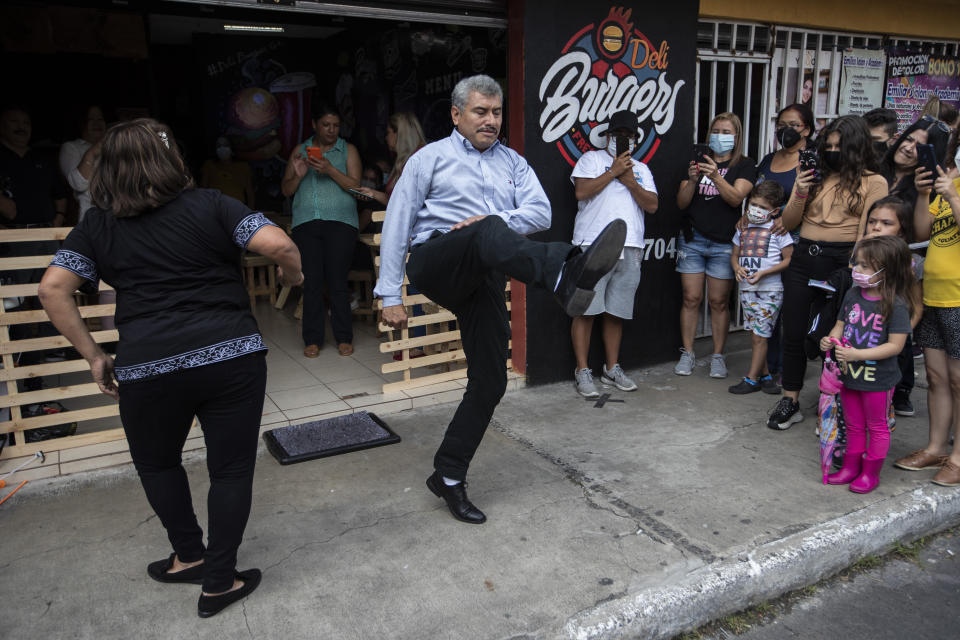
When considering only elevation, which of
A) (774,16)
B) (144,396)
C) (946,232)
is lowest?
(144,396)

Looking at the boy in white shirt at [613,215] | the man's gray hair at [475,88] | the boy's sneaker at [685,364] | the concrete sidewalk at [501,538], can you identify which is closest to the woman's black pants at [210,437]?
the concrete sidewalk at [501,538]

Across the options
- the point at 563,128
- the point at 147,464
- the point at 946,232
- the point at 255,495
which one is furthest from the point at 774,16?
the point at 147,464

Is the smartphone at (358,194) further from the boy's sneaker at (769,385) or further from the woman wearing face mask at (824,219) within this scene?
the boy's sneaker at (769,385)

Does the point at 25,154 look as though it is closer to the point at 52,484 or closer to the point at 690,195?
the point at 52,484

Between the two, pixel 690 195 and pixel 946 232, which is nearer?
pixel 946 232

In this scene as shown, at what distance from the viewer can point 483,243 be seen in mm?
2846

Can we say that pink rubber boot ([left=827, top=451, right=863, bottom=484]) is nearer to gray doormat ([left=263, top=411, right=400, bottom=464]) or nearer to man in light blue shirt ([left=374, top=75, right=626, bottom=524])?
man in light blue shirt ([left=374, top=75, right=626, bottom=524])

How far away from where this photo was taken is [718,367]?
5676mm

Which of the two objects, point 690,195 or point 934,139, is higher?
point 934,139

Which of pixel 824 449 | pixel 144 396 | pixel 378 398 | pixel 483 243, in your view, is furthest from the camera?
pixel 378 398

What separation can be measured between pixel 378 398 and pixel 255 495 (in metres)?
1.48

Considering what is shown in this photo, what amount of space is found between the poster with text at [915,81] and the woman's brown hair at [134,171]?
733 centimetres

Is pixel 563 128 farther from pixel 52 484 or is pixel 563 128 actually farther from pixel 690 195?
pixel 52 484

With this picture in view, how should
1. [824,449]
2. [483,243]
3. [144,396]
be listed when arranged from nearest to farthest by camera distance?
[144,396] < [483,243] < [824,449]
